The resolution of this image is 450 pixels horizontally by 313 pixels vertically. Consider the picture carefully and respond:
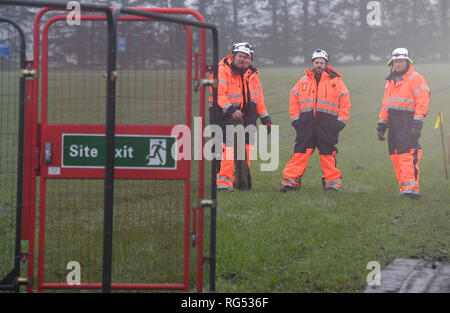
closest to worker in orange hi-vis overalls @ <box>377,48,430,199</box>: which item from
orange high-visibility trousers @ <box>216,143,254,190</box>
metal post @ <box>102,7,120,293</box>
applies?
orange high-visibility trousers @ <box>216,143,254,190</box>

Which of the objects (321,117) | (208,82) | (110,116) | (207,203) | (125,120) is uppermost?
(321,117)

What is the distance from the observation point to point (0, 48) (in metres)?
5.80

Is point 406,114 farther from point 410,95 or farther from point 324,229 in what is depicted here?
point 324,229

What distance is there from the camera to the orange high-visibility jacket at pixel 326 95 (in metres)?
11.3

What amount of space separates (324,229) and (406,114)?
3408 millimetres

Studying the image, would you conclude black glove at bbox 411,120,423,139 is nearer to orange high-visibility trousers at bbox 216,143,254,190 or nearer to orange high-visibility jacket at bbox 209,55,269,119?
orange high-visibility jacket at bbox 209,55,269,119

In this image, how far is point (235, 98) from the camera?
11.3m

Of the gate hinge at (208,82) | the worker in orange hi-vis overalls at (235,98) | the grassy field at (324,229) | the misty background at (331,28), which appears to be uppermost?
the misty background at (331,28)

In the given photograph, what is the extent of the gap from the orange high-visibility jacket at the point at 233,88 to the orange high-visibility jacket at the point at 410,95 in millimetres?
2142

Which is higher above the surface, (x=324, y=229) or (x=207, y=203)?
(x=207, y=203)

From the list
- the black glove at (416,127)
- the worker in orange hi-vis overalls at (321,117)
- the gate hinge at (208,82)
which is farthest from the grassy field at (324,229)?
the gate hinge at (208,82)

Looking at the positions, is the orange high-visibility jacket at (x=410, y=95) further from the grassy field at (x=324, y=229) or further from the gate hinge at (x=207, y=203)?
the gate hinge at (x=207, y=203)

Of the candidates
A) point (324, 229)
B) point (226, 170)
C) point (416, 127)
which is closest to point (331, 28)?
point (416, 127)
